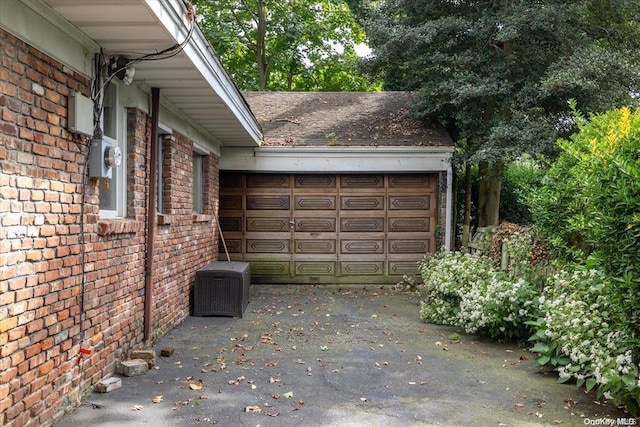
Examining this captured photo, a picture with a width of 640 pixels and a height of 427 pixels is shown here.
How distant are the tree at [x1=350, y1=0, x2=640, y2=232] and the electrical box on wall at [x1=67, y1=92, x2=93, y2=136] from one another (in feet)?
23.6

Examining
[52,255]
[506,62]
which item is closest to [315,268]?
[506,62]

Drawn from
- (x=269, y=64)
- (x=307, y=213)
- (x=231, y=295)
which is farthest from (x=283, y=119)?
(x=269, y=64)

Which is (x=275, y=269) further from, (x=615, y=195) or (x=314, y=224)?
(x=615, y=195)

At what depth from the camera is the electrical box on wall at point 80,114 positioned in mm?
4077

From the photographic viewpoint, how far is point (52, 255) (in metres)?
3.84

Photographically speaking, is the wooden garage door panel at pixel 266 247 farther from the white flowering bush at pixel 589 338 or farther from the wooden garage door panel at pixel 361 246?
the white flowering bush at pixel 589 338

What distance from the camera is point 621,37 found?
10.4 meters

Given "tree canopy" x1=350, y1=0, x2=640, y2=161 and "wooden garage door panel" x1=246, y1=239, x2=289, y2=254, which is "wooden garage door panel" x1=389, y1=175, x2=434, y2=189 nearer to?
"tree canopy" x1=350, y1=0, x2=640, y2=161

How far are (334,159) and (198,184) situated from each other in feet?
9.12

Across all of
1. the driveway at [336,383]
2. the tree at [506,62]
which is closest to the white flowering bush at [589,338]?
the driveway at [336,383]

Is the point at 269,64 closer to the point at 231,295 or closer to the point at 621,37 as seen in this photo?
the point at 621,37

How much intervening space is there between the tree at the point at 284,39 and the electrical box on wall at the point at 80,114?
17386 millimetres

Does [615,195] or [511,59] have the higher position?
[511,59]

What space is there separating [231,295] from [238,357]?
7.13 feet
